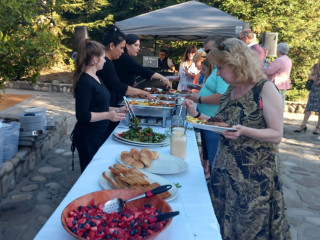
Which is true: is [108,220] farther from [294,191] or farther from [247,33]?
[247,33]

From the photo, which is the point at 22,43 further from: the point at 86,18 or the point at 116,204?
the point at 86,18

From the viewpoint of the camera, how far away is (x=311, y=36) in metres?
10.6

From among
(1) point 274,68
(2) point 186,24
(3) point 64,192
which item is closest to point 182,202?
(3) point 64,192

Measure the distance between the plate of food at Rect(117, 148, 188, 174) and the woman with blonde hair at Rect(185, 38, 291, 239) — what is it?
30cm

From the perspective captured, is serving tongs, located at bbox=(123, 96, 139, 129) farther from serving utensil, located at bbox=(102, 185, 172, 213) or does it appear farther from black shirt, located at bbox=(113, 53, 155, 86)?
serving utensil, located at bbox=(102, 185, 172, 213)

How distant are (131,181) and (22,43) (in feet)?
6.80

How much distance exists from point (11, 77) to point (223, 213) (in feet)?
8.02

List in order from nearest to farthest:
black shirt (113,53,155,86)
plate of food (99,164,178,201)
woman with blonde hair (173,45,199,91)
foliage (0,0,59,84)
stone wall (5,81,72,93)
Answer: plate of food (99,164,178,201) < foliage (0,0,59,84) < black shirt (113,53,155,86) < woman with blonde hair (173,45,199,91) < stone wall (5,81,72,93)

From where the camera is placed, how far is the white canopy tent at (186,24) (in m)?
6.50

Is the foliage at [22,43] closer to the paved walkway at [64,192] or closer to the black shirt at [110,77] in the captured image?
the black shirt at [110,77]

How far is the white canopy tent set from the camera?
6.50m

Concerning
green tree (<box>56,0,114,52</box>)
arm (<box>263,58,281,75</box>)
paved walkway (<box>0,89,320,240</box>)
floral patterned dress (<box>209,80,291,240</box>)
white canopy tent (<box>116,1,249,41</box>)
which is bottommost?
paved walkway (<box>0,89,320,240</box>)

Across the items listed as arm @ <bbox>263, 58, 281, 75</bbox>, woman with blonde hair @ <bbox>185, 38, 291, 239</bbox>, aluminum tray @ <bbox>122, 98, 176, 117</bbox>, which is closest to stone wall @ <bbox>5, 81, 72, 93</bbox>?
arm @ <bbox>263, 58, 281, 75</bbox>

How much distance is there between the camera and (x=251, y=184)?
71.2 inches
